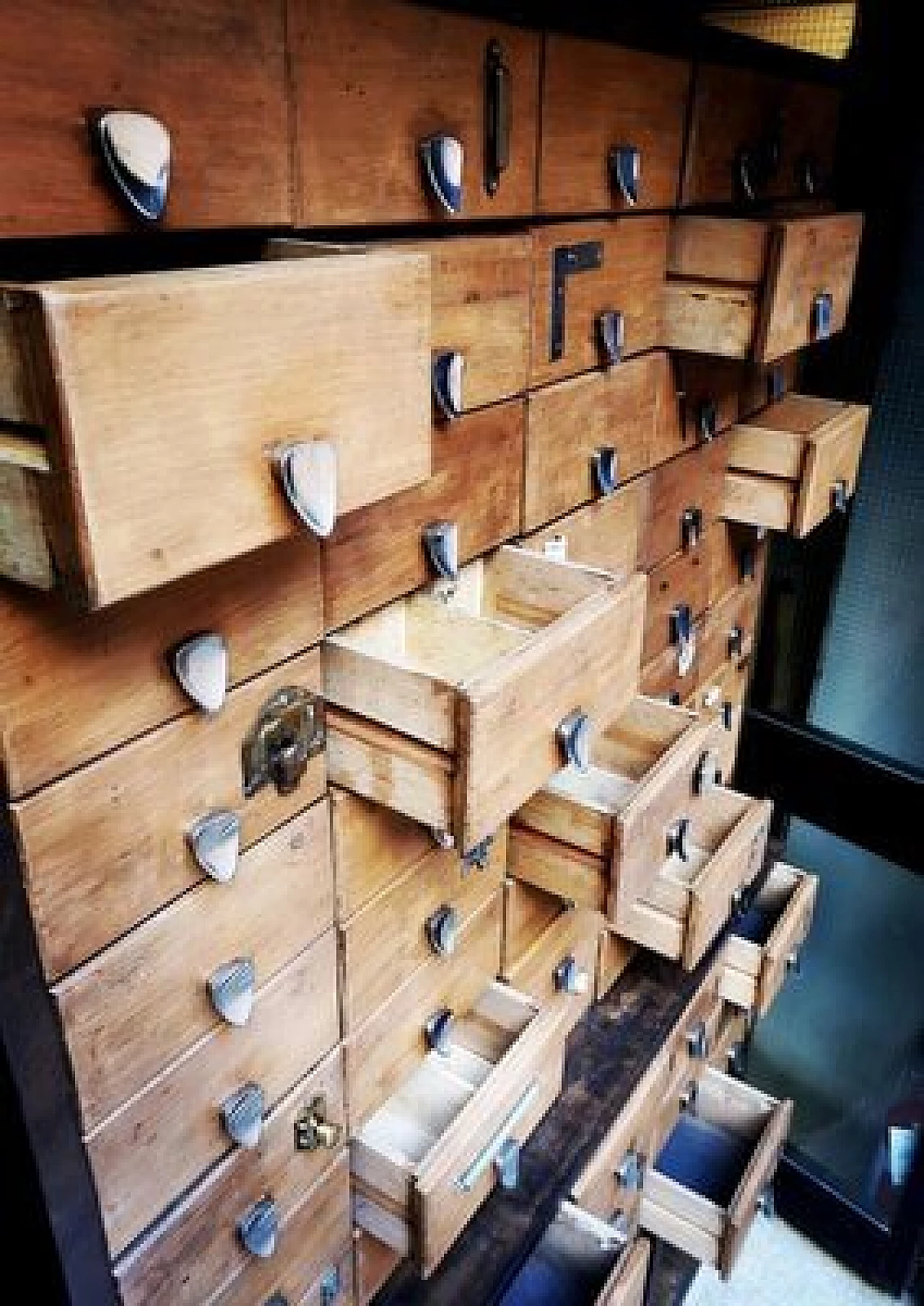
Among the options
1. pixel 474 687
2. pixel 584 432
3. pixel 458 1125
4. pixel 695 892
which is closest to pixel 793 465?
pixel 584 432

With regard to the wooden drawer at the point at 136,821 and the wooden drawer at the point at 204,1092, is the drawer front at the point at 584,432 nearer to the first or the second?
the wooden drawer at the point at 136,821

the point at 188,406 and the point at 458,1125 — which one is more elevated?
the point at 188,406

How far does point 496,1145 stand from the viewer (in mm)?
1549

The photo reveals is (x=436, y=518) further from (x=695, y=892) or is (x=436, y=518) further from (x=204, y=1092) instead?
(x=695, y=892)

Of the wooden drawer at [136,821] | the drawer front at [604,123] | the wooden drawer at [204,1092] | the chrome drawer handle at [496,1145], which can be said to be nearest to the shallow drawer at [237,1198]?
the wooden drawer at [204,1092]

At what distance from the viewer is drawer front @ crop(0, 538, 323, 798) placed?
2.67ft

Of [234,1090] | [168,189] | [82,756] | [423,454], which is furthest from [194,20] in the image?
[234,1090]

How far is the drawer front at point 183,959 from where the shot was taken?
39.2 inches

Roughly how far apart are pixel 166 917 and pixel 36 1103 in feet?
0.64

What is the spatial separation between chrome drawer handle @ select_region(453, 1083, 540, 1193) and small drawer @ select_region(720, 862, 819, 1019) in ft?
2.92

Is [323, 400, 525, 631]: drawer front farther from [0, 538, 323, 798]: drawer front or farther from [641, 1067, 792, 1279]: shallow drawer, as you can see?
[641, 1067, 792, 1279]: shallow drawer

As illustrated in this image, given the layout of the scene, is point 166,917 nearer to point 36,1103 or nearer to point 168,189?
point 36,1103

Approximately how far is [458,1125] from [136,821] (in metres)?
0.77

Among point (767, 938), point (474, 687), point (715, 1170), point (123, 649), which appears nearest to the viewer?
point (123, 649)
